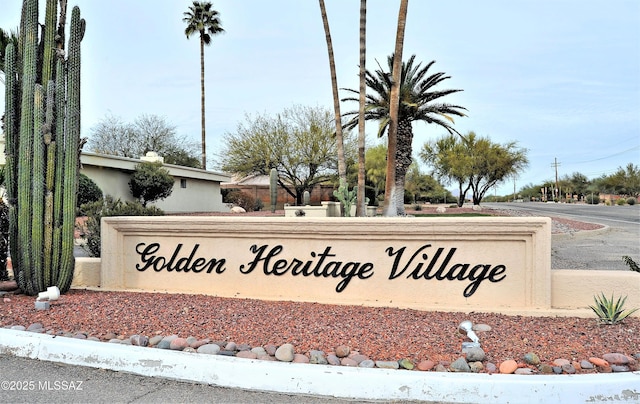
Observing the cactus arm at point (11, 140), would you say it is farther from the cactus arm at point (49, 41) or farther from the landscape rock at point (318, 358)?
the landscape rock at point (318, 358)

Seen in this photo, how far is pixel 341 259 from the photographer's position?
6.46 m

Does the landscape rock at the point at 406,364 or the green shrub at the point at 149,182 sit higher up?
the green shrub at the point at 149,182

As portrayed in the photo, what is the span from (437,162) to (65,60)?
54.4 meters

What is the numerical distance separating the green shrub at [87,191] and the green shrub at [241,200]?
15500mm

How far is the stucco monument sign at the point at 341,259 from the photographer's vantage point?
5965mm

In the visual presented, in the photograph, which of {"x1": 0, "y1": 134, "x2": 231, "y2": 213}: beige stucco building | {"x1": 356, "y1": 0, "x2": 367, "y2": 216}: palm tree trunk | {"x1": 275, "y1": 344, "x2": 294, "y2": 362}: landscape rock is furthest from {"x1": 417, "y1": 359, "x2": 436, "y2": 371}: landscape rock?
{"x1": 0, "y1": 134, "x2": 231, "y2": 213}: beige stucco building

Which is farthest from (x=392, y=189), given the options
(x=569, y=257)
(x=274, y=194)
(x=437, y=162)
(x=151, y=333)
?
(x=437, y=162)

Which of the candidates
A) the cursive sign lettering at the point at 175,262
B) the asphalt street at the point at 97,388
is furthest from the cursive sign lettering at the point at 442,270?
the asphalt street at the point at 97,388

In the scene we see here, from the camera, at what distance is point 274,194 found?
31953mm

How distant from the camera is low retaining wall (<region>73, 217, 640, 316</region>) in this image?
587cm

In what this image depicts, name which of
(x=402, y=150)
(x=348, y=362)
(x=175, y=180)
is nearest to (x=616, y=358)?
(x=348, y=362)

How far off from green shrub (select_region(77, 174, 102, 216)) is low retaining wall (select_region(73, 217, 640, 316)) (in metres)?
15.6

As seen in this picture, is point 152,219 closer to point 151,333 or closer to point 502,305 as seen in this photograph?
point 151,333

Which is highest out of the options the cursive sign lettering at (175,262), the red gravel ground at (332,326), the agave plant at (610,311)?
the cursive sign lettering at (175,262)
